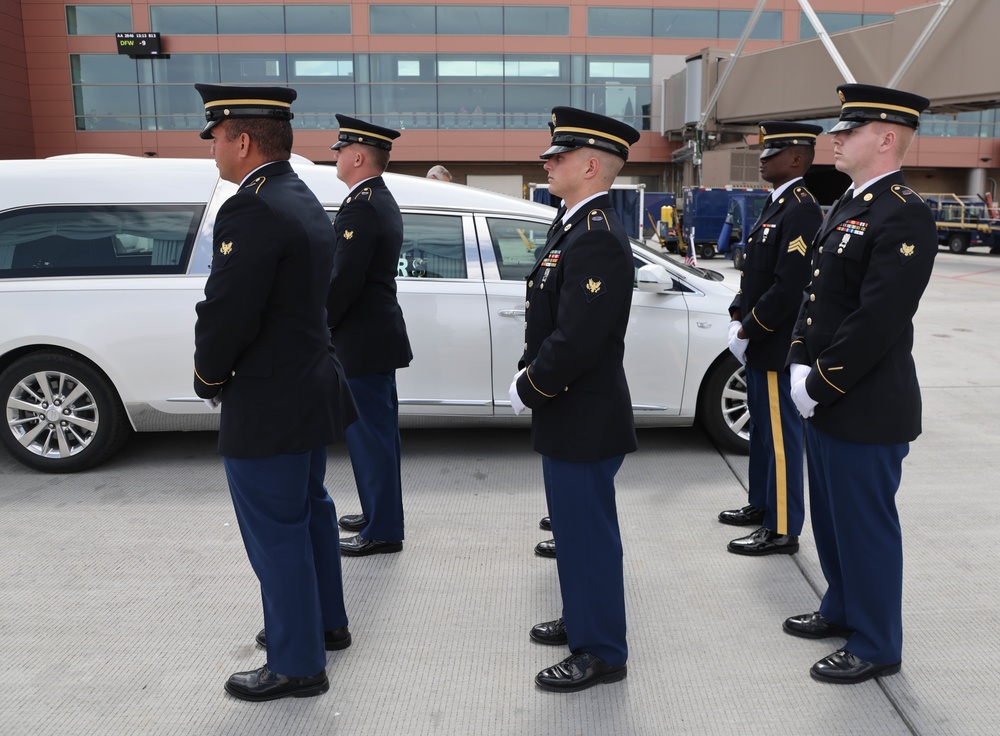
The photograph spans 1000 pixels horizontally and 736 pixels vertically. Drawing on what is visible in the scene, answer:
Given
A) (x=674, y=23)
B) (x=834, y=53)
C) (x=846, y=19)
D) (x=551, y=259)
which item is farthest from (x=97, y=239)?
(x=846, y=19)

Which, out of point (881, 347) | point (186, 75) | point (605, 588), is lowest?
point (605, 588)

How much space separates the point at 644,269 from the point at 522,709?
3062 millimetres

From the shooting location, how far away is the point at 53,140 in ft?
145

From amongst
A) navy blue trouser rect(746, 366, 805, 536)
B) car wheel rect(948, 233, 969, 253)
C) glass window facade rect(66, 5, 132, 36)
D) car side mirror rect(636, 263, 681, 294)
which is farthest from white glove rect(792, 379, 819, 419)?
glass window facade rect(66, 5, 132, 36)

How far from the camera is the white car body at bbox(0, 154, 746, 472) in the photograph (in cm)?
542

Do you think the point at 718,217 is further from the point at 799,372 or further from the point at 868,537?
the point at 868,537

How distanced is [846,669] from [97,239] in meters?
4.88

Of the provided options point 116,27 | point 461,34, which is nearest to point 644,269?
point 461,34

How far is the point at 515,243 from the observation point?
578 centimetres

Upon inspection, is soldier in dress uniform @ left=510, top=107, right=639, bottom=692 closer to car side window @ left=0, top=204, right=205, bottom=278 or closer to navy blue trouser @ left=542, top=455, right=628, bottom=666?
navy blue trouser @ left=542, top=455, right=628, bottom=666

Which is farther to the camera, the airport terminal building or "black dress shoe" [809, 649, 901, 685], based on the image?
the airport terminal building

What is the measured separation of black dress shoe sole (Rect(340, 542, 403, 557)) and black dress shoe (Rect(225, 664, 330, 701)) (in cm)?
124

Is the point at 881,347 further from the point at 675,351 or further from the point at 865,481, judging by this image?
the point at 675,351

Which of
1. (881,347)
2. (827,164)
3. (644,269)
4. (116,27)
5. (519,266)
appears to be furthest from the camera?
(827,164)
